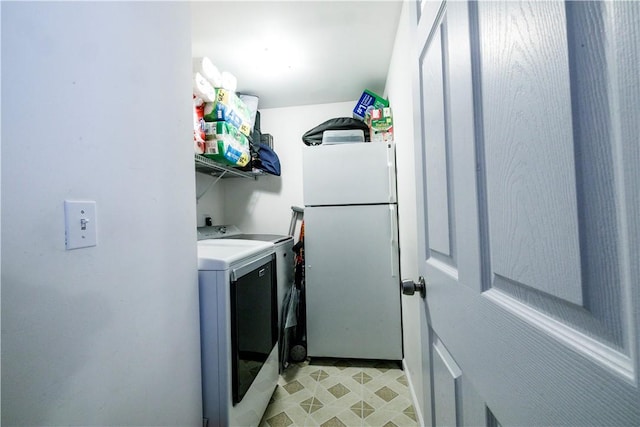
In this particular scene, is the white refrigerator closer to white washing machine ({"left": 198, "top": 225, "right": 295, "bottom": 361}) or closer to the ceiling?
white washing machine ({"left": 198, "top": 225, "right": 295, "bottom": 361})

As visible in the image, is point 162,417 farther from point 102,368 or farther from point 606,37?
point 606,37

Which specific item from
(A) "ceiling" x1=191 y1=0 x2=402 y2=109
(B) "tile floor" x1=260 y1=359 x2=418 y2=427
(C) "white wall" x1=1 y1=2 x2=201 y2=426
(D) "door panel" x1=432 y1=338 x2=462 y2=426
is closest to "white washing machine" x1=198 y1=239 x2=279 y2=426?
(C) "white wall" x1=1 y1=2 x2=201 y2=426

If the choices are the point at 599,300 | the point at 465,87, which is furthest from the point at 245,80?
the point at 599,300

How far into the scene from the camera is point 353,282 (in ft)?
6.45

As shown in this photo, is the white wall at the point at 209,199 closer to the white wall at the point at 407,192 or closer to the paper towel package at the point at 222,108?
the paper towel package at the point at 222,108

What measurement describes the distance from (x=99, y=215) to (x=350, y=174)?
63.7 inches

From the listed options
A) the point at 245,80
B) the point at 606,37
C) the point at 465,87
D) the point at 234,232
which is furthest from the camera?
the point at 234,232

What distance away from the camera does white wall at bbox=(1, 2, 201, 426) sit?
0.49 metres

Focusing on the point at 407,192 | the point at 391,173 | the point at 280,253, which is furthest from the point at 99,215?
the point at 391,173

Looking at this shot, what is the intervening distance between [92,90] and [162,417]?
102cm

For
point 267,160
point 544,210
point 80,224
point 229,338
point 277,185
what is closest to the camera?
point 544,210

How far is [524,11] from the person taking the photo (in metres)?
0.33

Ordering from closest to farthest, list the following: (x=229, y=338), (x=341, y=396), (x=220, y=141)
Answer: (x=229, y=338), (x=220, y=141), (x=341, y=396)

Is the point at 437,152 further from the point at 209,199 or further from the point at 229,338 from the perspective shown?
the point at 209,199
